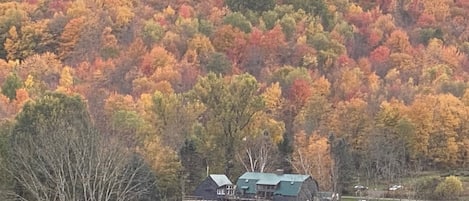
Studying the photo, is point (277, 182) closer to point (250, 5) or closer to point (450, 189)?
point (450, 189)

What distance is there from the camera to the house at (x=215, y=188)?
47.9 m

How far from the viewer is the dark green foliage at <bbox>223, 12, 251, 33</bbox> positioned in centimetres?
8588

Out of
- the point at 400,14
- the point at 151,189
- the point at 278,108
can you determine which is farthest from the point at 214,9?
the point at 151,189

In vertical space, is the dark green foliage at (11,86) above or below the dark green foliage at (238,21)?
below

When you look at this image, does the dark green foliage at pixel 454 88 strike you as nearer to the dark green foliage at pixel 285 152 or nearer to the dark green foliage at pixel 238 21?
the dark green foliage at pixel 285 152

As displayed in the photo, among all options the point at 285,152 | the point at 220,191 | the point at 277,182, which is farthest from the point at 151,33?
the point at 277,182

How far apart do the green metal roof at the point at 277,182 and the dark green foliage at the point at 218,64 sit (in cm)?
2846

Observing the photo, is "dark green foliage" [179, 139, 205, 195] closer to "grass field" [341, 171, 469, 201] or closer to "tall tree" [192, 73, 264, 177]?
"tall tree" [192, 73, 264, 177]

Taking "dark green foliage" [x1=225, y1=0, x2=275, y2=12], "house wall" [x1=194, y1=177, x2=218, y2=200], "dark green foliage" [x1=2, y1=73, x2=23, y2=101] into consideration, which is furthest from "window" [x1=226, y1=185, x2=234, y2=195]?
"dark green foliage" [x1=225, y1=0, x2=275, y2=12]

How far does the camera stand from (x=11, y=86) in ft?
215

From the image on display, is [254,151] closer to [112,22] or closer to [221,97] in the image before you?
[221,97]

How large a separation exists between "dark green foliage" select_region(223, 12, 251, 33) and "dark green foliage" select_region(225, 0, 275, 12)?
5.51 metres

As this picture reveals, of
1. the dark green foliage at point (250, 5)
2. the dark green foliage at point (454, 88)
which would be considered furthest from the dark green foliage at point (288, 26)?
the dark green foliage at point (454, 88)

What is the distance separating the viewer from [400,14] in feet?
317
